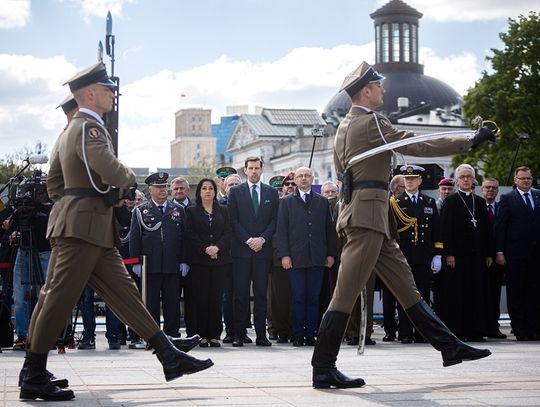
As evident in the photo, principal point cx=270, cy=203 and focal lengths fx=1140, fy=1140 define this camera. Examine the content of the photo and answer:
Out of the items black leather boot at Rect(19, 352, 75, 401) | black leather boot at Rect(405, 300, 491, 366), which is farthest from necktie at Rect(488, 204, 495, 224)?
black leather boot at Rect(19, 352, 75, 401)

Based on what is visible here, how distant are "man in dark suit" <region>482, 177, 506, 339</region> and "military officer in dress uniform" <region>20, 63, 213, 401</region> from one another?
7.19 meters

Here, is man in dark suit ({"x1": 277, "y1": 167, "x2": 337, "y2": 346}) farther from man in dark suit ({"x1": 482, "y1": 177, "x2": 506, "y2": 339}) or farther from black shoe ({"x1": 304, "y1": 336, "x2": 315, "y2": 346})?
man in dark suit ({"x1": 482, "y1": 177, "x2": 506, "y2": 339})

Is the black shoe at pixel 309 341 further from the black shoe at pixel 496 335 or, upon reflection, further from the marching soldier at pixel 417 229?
the black shoe at pixel 496 335

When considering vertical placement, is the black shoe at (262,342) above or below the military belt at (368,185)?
below

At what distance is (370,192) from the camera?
821 cm

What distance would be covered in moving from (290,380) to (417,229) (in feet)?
18.2

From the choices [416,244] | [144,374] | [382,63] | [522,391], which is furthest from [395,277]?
[382,63]

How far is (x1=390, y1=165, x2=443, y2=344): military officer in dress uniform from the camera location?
544 inches

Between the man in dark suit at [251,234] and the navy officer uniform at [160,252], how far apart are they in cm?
72

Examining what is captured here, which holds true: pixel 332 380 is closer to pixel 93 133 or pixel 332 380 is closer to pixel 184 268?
pixel 93 133

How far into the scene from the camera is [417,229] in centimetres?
1386

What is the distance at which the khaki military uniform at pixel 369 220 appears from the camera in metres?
8.15

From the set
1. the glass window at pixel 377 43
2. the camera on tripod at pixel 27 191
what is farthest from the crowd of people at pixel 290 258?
the glass window at pixel 377 43

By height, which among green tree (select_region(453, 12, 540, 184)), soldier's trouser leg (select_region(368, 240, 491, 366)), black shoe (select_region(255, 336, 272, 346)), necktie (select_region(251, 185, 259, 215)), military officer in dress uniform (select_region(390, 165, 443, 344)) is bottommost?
black shoe (select_region(255, 336, 272, 346))
